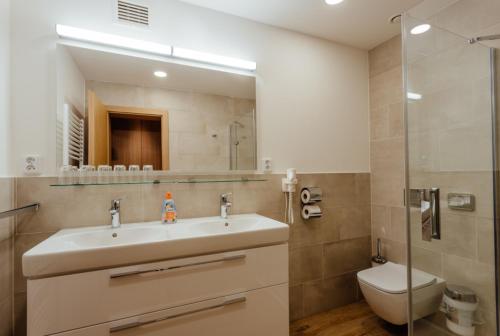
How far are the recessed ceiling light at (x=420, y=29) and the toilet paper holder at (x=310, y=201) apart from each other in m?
1.17

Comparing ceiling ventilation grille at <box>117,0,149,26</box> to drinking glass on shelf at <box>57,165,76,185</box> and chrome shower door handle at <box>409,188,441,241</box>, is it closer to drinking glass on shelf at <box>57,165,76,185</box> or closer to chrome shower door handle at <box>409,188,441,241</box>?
drinking glass on shelf at <box>57,165,76,185</box>

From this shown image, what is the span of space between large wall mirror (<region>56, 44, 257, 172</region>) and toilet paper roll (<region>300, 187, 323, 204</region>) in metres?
0.47

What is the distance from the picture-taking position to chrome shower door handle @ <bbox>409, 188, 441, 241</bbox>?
4.07 ft

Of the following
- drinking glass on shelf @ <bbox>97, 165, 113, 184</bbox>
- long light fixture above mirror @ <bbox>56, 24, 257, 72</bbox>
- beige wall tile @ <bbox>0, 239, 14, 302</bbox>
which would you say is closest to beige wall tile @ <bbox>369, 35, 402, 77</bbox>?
long light fixture above mirror @ <bbox>56, 24, 257, 72</bbox>

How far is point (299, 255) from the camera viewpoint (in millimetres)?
1938

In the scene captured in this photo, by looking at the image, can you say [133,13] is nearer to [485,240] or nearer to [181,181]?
[181,181]

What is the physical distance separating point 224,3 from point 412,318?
2.21 metres

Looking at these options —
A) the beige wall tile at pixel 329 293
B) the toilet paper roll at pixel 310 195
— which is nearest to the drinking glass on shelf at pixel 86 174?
the toilet paper roll at pixel 310 195

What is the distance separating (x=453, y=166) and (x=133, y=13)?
2.08m

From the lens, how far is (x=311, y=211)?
6.13 ft

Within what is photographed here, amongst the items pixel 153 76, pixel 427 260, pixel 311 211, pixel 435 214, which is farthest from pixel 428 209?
pixel 153 76

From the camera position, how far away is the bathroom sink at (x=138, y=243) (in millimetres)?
931

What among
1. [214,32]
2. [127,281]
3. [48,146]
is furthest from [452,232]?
[48,146]

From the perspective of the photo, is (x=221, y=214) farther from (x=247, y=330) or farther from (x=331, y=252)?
(x=331, y=252)
